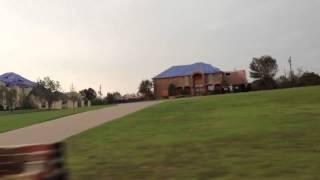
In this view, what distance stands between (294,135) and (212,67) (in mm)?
91798

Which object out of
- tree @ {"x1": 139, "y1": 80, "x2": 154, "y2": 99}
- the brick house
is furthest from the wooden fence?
tree @ {"x1": 139, "y1": 80, "x2": 154, "y2": 99}

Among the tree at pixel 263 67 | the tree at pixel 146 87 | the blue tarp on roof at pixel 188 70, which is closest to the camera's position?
the tree at pixel 263 67

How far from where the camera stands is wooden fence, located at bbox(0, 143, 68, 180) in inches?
359

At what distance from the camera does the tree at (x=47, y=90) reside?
332 ft

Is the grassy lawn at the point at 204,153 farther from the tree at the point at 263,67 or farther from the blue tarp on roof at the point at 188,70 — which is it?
the blue tarp on roof at the point at 188,70

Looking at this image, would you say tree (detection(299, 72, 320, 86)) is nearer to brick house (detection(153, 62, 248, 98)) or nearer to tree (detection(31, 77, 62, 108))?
brick house (detection(153, 62, 248, 98))

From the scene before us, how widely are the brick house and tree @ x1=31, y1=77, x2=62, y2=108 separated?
18.9 m

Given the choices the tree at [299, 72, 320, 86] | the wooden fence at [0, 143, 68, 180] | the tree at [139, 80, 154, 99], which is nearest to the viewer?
Result: the wooden fence at [0, 143, 68, 180]

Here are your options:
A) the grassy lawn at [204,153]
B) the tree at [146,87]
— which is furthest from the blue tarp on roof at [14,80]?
the grassy lawn at [204,153]

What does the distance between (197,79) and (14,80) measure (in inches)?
1892

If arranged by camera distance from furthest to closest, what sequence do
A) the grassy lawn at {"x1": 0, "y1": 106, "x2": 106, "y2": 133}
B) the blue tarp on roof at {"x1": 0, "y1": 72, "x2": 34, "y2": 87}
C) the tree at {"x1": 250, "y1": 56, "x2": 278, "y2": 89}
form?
the blue tarp on roof at {"x1": 0, "y1": 72, "x2": 34, "y2": 87}
the tree at {"x1": 250, "y1": 56, "x2": 278, "y2": 89}
the grassy lawn at {"x1": 0, "y1": 106, "x2": 106, "y2": 133}

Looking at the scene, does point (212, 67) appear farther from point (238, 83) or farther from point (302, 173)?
point (302, 173)

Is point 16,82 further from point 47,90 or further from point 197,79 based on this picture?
point 197,79

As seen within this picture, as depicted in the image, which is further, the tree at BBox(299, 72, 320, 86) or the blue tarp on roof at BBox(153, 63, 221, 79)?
the blue tarp on roof at BBox(153, 63, 221, 79)
